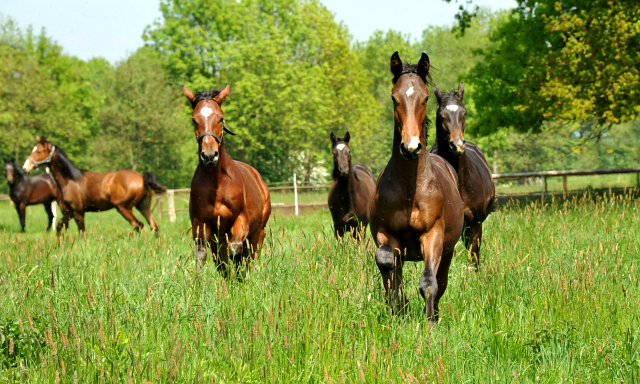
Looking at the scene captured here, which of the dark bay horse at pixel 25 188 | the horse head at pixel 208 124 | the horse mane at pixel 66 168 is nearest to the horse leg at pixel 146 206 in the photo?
the horse mane at pixel 66 168

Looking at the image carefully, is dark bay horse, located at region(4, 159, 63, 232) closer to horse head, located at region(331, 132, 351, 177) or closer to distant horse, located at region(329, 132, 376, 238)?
distant horse, located at region(329, 132, 376, 238)

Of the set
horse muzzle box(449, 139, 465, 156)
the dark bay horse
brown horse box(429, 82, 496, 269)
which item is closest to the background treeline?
the dark bay horse

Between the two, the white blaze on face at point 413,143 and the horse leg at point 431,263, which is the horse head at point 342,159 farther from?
the white blaze on face at point 413,143

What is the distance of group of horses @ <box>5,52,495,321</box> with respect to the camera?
13.6 feet

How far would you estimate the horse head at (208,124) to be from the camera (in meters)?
5.48

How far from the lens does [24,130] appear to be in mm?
36969

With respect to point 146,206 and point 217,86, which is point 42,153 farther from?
point 217,86

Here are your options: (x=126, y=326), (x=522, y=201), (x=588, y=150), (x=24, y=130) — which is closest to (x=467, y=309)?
(x=126, y=326)

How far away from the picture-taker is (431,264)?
4.08 meters

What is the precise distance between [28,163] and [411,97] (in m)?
13.8

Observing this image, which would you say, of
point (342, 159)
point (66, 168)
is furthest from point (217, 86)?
point (342, 159)

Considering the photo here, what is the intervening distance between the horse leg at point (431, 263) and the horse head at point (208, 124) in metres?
2.35

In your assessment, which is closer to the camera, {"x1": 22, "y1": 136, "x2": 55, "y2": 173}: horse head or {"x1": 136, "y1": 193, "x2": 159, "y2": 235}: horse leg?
{"x1": 22, "y1": 136, "x2": 55, "y2": 173}: horse head

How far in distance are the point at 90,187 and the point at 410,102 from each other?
40.8ft
